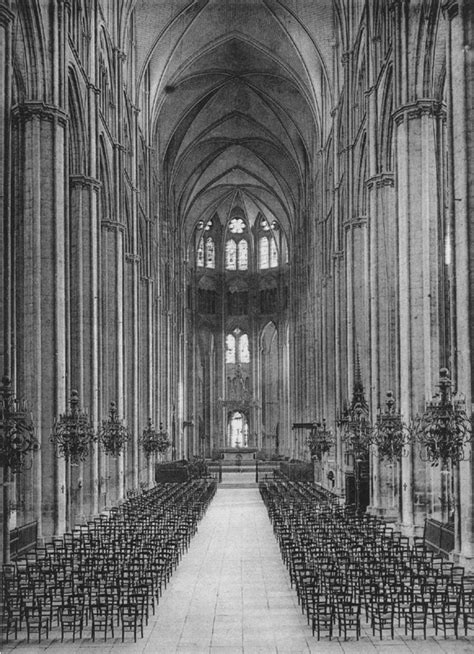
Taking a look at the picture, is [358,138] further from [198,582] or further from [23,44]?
[198,582]

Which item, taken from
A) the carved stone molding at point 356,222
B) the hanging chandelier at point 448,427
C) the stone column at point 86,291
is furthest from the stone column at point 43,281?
the carved stone molding at point 356,222

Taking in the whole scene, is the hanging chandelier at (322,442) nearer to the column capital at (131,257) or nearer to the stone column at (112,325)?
the stone column at (112,325)

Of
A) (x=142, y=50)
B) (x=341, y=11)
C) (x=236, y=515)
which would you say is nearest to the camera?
(x=236, y=515)

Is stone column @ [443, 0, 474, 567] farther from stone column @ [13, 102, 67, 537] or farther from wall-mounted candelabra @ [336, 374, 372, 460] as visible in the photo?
stone column @ [13, 102, 67, 537]

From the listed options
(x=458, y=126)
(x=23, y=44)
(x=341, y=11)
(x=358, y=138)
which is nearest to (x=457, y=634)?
(x=458, y=126)

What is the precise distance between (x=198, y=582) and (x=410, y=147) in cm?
1485

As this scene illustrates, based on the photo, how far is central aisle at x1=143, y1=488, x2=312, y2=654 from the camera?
14953mm

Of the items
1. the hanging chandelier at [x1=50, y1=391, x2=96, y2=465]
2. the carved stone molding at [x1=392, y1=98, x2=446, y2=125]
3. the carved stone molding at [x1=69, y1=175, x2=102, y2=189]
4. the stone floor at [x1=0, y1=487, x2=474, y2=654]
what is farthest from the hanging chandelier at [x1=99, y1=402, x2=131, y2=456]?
the carved stone molding at [x1=392, y1=98, x2=446, y2=125]

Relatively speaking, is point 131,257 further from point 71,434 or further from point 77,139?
point 71,434

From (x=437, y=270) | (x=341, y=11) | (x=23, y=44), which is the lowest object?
(x=437, y=270)

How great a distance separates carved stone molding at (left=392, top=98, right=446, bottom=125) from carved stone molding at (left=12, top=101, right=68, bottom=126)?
10.9 metres

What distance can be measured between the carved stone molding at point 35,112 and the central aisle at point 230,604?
45.7 ft

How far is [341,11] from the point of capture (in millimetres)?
44125

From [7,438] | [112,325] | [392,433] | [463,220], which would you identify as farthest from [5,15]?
[112,325]
